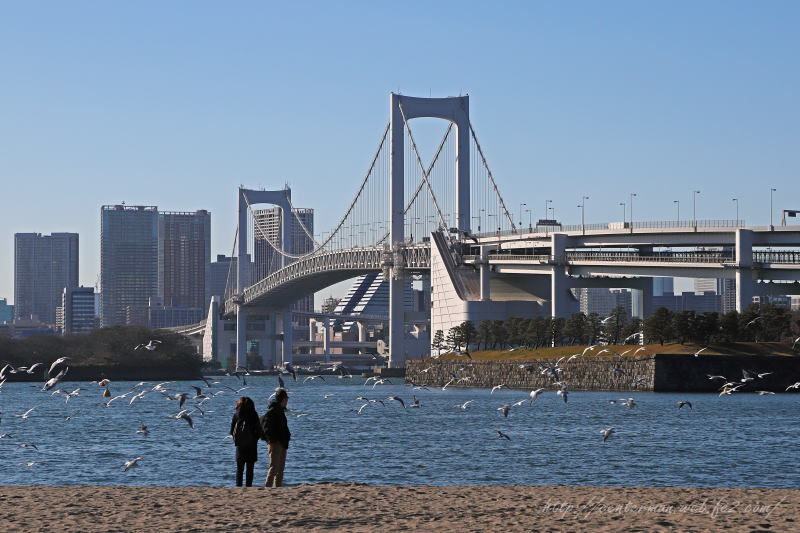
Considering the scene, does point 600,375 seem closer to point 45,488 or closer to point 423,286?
point 45,488

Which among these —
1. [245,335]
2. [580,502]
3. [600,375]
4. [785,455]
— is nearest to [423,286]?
[245,335]

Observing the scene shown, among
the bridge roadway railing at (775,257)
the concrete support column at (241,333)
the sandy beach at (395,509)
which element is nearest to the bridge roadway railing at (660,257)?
the bridge roadway railing at (775,257)

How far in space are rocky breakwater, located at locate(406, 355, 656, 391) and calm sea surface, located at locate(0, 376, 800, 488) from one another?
9559mm

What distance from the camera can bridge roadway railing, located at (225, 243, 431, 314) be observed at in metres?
96.8

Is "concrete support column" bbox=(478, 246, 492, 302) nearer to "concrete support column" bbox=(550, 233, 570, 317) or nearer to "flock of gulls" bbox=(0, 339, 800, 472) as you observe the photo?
"concrete support column" bbox=(550, 233, 570, 317)

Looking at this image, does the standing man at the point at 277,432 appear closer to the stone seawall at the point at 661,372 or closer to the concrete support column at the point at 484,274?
the stone seawall at the point at 661,372

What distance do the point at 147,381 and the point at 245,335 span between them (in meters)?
23.0

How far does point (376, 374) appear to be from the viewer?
113625 millimetres

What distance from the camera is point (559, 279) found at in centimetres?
8362

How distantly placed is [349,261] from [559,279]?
905 inches

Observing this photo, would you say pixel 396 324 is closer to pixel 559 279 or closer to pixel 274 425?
pixel 559 279

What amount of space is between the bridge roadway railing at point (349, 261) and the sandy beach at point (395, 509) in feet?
254

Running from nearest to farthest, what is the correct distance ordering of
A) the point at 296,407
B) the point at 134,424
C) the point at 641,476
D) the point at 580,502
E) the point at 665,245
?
the point at 580,502
the point at 641,476
the point at 134,424
the point at 296,407
the point at 665,245

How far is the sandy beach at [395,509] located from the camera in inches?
583
